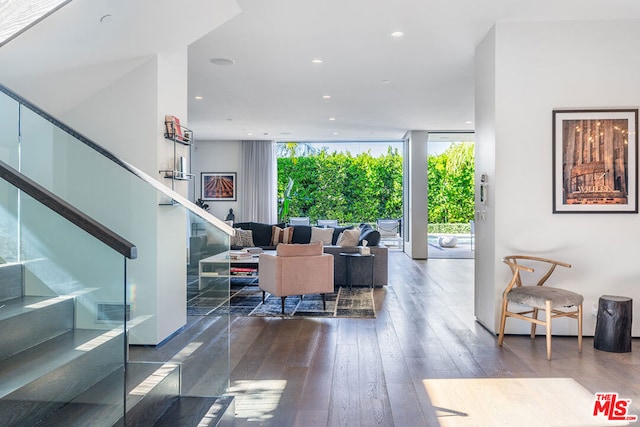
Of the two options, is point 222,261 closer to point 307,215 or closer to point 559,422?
point 559,422

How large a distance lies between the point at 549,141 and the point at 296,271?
2.89 metres

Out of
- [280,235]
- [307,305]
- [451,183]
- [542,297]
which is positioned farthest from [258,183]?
[542,297]

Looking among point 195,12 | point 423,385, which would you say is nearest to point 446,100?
point 195,12

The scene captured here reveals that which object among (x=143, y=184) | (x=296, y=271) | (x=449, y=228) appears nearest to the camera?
(x=143, y=184)

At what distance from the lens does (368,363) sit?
344 centimetres

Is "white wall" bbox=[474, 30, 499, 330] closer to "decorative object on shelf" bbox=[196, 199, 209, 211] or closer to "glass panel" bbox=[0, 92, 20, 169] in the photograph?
"glass panel" bbox=[0, 92, 20, 169]

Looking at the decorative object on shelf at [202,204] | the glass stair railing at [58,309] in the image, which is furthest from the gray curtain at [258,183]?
the glass stair railing at [58,309]

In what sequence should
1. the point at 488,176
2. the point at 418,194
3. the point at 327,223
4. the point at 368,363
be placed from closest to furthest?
the point at 368,363
the point at 488,176
the point at 418,194
the point at 327,223

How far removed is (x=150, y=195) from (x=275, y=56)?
265cm

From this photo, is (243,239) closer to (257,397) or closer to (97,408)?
(257,397)

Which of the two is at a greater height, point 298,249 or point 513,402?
point 298,249

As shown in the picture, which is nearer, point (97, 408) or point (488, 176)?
point (97, 408)

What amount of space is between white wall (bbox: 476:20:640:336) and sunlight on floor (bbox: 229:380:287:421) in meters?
2.26

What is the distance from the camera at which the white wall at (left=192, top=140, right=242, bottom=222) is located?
1192cm
